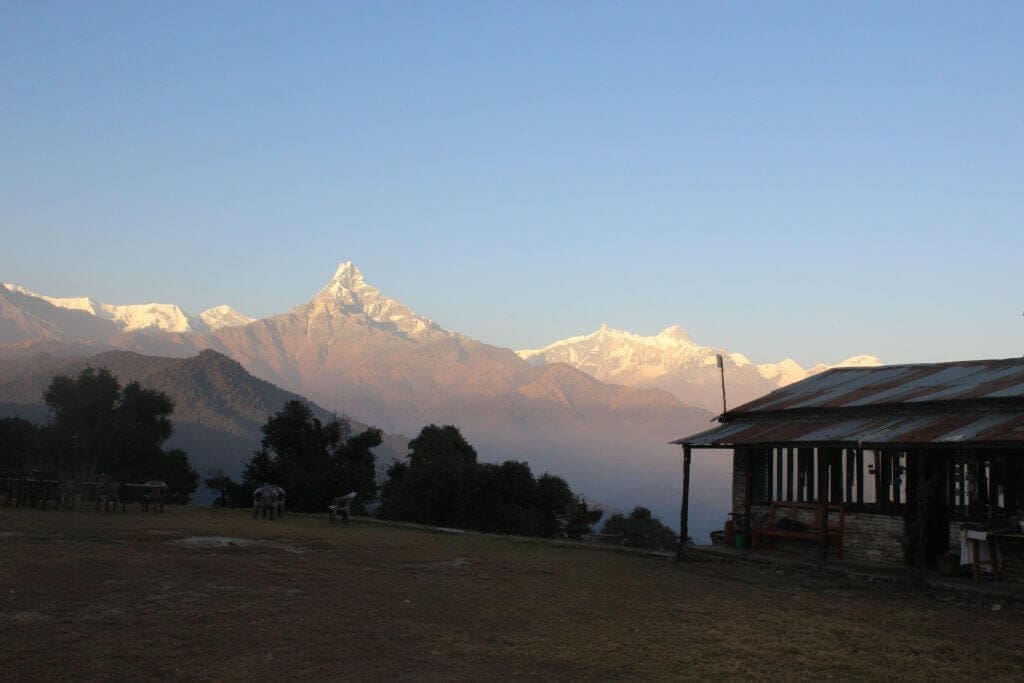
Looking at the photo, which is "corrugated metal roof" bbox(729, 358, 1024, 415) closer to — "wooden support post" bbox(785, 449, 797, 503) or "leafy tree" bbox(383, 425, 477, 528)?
"wooden support post" bbox(785, 449, 797, 503)

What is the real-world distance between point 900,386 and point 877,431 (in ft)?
14.6

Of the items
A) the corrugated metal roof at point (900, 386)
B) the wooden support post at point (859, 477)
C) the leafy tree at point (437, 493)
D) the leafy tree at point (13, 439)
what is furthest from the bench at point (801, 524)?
the leafy tree at point (13, 439)

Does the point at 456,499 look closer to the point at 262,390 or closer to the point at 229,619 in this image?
the point at 229,619

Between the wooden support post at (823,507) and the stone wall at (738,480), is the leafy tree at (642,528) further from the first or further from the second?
the wooden support post at (823,507)

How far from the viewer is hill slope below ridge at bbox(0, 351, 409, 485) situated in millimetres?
139625

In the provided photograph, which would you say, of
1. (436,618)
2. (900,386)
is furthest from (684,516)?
(436,618)

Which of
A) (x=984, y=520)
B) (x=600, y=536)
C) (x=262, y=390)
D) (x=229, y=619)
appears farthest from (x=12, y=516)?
(x=262, y=390)

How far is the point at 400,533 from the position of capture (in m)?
27.8

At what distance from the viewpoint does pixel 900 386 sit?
2395cm

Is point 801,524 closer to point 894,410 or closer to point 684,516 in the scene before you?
point 684,516

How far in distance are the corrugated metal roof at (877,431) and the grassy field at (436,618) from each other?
9.89ft

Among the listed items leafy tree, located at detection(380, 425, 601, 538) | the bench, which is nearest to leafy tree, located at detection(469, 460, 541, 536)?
leafy tree, located at detection(380, 425, 601, 538)

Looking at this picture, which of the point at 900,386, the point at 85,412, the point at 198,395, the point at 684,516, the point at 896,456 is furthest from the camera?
the point at 198,395

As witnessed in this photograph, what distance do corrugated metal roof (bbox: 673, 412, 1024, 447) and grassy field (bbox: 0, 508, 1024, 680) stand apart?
3014mm
